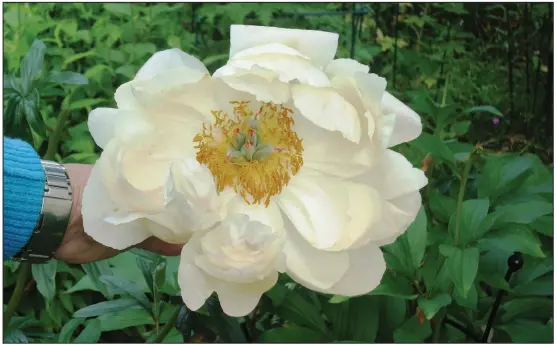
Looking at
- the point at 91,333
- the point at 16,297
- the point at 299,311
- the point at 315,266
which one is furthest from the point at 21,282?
the point at 315,266

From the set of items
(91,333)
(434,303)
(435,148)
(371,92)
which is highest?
(371,92)

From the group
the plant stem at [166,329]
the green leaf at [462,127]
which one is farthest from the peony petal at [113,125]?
the green leaf at [462,127]

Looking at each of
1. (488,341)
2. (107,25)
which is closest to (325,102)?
(488,341)

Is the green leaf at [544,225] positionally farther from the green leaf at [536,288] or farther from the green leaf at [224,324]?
the green leaf at [224,324]

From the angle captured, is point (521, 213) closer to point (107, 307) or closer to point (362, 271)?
point (362, 271)

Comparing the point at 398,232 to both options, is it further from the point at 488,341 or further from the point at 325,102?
the point at 488,341

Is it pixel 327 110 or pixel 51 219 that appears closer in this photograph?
pixel 327 110

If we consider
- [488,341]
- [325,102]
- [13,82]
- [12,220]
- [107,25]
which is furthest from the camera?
[107,25]
